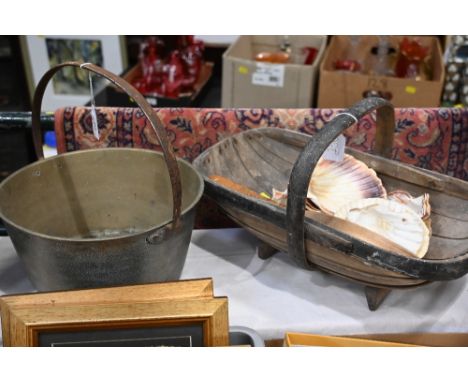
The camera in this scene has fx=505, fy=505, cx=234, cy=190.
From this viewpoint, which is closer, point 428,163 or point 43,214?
point 43,214

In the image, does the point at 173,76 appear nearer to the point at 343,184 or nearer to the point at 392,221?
the point at 343,184

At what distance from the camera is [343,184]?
78cm

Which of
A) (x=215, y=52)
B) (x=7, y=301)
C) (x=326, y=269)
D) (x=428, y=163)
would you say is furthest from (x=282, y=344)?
(x=215, y=52)

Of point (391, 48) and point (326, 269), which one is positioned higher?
point (391, 48)

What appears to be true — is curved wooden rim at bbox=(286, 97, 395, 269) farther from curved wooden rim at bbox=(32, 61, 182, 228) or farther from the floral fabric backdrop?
the floral fabric backdrop

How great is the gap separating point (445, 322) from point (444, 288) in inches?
2.7

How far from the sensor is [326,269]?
0.70 m

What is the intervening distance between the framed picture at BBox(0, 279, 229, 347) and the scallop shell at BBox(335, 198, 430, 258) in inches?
9.7

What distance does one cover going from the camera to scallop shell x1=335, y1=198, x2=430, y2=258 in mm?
672

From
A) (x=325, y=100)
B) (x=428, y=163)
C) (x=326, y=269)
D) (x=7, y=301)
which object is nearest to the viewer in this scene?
(x=7, y=301)

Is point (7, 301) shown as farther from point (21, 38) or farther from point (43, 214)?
point (21, 38)

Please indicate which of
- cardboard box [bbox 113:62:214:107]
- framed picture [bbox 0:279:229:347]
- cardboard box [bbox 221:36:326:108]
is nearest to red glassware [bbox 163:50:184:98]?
cardboard box [bbox 113:62:214:107]

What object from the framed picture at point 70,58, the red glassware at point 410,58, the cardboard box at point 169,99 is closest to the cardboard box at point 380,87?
the red glassware at point 410,58

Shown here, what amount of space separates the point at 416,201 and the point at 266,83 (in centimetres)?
75
